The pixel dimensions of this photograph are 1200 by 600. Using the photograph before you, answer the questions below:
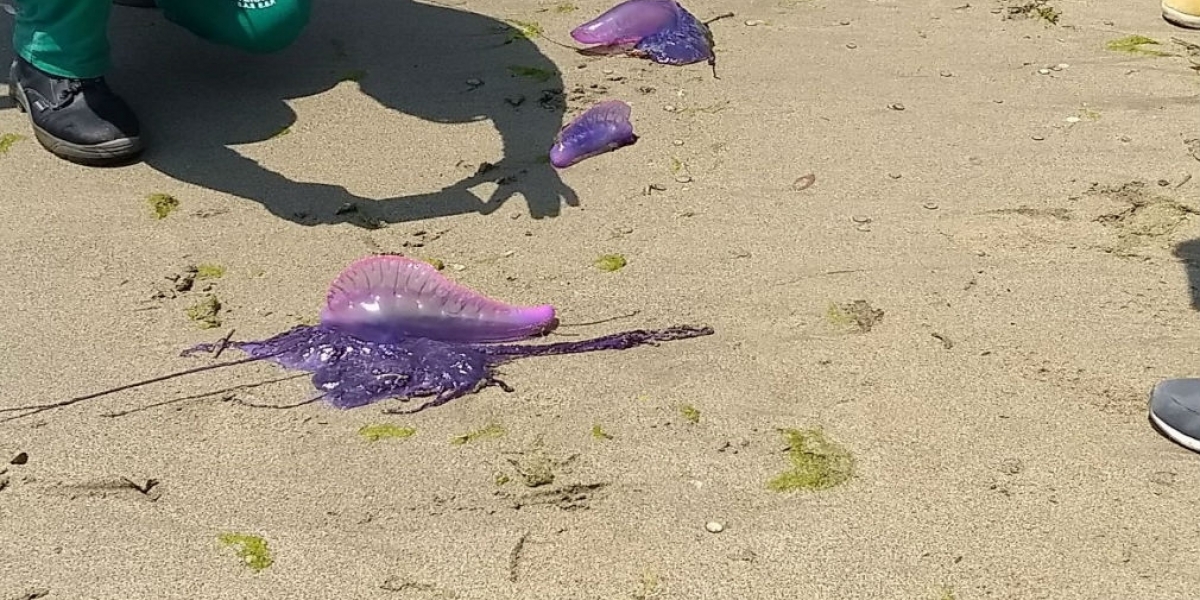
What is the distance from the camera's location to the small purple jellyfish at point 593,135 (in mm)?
2629

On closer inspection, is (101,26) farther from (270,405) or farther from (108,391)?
(270,405)

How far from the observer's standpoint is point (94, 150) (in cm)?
254

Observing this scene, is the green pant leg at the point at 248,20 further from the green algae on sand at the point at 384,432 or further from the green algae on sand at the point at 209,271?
the green algae on sand at the point at 384,432

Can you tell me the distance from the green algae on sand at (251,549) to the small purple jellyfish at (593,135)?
3.92 feet

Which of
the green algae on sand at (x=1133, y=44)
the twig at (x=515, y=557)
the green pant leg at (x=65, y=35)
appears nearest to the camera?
the twig at (x=515, y=557)

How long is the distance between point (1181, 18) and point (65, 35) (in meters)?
2.69

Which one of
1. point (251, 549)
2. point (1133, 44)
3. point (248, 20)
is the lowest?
point (251, 549)

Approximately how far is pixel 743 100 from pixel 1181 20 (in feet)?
4.07

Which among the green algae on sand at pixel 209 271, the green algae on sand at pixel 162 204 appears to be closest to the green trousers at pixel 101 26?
the green algae on sand at pixel 162 204

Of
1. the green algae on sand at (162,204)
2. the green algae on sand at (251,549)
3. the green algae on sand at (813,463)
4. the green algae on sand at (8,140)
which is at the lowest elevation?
the green algae on sand at (251,549)

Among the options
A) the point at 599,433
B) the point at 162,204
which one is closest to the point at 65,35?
the point at 162,204

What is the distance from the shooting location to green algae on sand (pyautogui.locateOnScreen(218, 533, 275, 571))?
1.60 metres

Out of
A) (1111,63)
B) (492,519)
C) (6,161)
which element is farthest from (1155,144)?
(6,161)

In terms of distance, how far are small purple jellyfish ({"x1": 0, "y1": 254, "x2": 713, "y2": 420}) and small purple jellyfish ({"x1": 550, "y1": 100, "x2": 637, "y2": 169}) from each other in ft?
1.94
